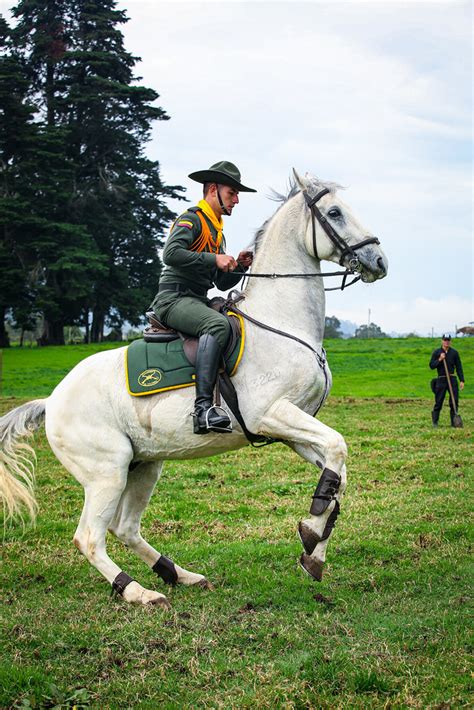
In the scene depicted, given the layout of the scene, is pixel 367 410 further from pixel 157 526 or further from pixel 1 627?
pixel 1 627

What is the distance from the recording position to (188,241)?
737cm

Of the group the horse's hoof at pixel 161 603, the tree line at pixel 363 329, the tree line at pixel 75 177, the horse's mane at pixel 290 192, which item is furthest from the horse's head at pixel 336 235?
the tree line at pixel 363 329

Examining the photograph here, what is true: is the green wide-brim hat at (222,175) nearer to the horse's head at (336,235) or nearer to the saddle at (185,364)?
the horse's head at (336,235)

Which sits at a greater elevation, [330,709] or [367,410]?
[330,709]

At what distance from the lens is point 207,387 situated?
7.05 m

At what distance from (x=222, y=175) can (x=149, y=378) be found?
2.09 m

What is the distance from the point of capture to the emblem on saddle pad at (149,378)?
7393 mm

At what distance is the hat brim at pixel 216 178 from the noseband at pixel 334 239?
678 millimetres

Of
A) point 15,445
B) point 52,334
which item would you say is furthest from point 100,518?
point 52,334

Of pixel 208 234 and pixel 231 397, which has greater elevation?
pixel 208 234

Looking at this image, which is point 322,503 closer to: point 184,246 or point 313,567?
point 313,567

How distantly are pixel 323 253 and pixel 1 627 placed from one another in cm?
439

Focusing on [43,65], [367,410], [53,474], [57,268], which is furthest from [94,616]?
[43,65]

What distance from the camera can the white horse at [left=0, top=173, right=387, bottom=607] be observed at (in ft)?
23.3
